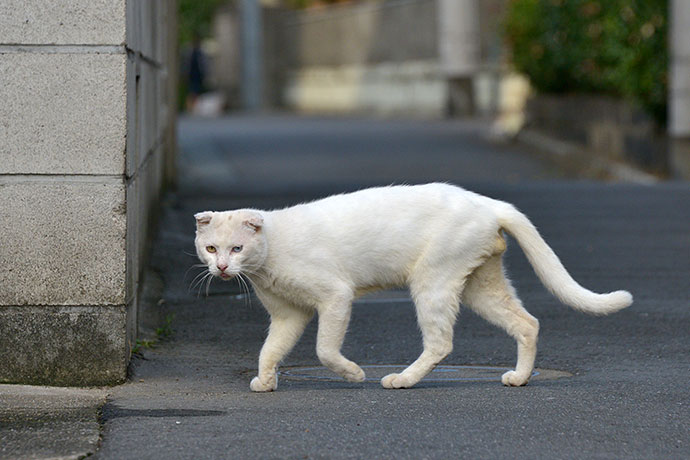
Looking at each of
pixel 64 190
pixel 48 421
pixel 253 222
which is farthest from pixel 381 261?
pixel 48 421

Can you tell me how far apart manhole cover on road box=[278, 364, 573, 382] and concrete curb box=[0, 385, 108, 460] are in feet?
3.14

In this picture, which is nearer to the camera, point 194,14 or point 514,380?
point 514,380

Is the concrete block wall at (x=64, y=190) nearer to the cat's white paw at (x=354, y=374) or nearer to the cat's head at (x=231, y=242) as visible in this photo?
the cat's head at (x=231, y=242)

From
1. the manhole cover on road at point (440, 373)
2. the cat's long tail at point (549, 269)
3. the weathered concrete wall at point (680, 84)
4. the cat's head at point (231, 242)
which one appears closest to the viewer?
the cat's head at point (231, 242)

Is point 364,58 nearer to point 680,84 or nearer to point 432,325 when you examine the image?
point 680,84

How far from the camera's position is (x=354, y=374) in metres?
5.58

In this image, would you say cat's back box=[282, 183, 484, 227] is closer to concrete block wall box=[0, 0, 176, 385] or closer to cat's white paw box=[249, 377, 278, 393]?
cat's white paw box=[249, 377, 278, 393]

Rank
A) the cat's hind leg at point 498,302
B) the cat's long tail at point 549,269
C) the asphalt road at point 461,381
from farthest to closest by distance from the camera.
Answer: the cat's hind leg at point 498,302 < the cat's long tail at point 549,269 < the asphalt road at point 461,381

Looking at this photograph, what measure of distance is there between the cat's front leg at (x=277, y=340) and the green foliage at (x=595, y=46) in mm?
10725

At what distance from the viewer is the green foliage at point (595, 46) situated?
51.5 ft

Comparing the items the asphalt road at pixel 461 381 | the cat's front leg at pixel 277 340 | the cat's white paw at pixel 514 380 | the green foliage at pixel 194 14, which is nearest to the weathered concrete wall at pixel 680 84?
the asphalt road at pixel 461 381

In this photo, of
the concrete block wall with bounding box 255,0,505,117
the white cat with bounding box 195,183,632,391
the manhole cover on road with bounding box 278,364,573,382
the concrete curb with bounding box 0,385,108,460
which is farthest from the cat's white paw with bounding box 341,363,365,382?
the concrete block wall with bounding box 255,0,505,117

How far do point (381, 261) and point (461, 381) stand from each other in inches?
26.2

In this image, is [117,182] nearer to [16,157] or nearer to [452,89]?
[16,157]
